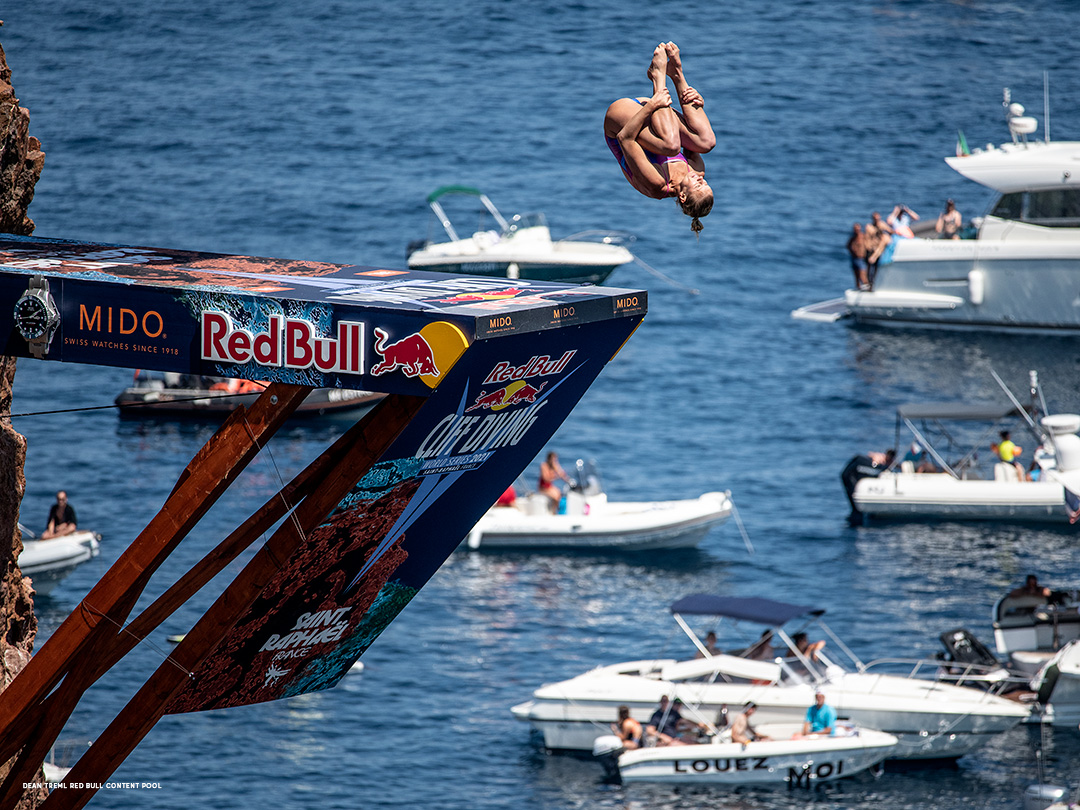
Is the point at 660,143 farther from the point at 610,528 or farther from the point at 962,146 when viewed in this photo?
the point at 962,146

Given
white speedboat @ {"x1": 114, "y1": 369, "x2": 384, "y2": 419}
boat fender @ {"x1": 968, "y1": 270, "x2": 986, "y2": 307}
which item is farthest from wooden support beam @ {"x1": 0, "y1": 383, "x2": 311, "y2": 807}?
boat fender @ {"x1": 968, "y1": 270, "x2": 986, "y2": 307}

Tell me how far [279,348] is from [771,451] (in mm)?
33355

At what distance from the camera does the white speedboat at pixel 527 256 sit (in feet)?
174

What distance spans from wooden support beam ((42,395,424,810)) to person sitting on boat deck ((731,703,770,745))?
52.5 feet

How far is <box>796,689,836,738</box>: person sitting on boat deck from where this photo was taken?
27281 millimetres

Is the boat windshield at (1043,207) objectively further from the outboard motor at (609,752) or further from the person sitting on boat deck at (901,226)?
the outboard motor at (609,752)

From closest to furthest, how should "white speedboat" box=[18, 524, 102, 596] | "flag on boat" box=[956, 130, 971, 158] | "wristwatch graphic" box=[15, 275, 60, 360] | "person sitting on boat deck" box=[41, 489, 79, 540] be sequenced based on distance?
"wristwatch graphic" box=[15, 275, 60, 360]
"white speedboat" box=[18, 524, 102, 596]
"person sitting on boat deck" box=[41, 489, 79, 540]
"flag on boat" box=[956, 130, 971, 158]

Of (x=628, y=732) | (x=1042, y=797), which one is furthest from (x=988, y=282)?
(x=1042, y=797)

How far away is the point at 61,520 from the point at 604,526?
1255 centimetres

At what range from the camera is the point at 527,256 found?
53188 millimetres

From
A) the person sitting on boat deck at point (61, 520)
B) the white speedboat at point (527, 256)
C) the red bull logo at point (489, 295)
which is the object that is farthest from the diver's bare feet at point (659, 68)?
the white speedboat at point (527, 256)

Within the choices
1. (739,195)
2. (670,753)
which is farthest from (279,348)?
(739,195)

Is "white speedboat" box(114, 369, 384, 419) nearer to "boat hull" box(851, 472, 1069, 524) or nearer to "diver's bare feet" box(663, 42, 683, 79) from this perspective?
"boat hull" box(851, 472, 1069, 524)

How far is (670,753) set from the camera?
27.2 meters
